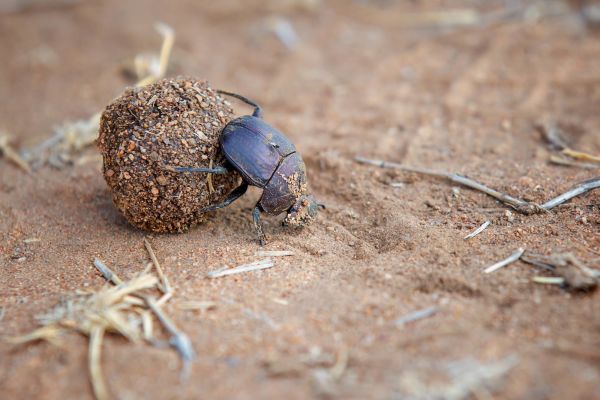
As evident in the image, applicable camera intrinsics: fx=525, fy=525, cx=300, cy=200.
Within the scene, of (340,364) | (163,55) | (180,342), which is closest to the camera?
(340,364)

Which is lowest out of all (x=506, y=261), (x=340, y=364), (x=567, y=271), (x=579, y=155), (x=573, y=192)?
(x=340, y=364)

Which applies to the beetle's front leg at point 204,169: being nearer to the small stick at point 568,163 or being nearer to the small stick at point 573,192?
the small stick at point 573,192

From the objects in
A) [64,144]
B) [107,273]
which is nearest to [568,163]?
[107,273]

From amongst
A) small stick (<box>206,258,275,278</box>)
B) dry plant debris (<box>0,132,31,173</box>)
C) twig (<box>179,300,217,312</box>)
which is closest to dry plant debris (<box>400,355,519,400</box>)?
twig (<box>179,300,217,312</box>)

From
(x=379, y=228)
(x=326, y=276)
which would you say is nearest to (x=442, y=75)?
(x=379, y=228)

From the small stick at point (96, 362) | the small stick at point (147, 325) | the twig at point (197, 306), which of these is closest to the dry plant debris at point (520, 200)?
the twig at point (197, 306)

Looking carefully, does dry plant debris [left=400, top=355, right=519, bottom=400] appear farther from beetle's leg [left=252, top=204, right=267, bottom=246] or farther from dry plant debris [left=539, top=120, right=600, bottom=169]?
dry plant debris [left=539, top=120, right=600, bottom=169]

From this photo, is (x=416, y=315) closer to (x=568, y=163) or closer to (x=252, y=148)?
(x=252, y=148)
